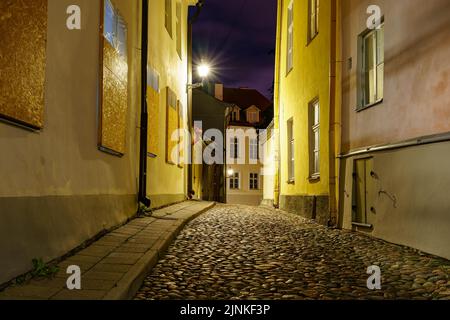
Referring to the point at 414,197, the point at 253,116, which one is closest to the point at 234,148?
the point at 253,116

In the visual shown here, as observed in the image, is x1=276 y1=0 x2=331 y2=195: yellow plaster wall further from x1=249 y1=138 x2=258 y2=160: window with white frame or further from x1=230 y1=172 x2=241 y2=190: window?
x1=249 y1=138 x2=258 y2=160: window with white frame

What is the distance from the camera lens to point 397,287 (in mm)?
4172

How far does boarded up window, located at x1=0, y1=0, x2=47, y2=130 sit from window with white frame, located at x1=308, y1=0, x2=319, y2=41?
808 centimetres

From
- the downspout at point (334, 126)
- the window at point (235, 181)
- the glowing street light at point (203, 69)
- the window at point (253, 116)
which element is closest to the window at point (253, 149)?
the window at point (235, 181)

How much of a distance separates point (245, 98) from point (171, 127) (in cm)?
3891

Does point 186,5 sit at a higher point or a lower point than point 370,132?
higher

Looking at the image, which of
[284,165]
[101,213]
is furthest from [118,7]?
[284,165]

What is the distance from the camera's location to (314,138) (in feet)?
37.6

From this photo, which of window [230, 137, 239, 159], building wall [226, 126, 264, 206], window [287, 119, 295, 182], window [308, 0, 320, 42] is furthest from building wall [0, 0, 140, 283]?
window [230, 137, 239, 159]

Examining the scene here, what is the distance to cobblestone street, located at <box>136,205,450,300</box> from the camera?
3.97 m

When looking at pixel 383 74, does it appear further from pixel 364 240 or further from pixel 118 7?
pixel 118 7

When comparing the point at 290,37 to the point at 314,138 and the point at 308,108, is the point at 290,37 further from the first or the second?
the point at 314,138
